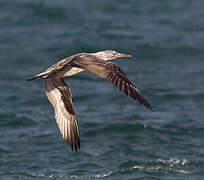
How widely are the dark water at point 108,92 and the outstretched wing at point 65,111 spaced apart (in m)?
1.08

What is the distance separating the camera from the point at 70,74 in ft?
30.9

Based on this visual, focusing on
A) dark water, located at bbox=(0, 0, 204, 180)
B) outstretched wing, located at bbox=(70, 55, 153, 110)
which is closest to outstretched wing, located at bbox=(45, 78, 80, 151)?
dark water, located at bbox=(0, 0, 204, 180)

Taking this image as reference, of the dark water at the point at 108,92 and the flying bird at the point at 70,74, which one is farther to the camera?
the dark water at the point at 108,92

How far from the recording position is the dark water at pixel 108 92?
11.4m

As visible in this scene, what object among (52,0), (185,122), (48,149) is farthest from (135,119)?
(52,0)

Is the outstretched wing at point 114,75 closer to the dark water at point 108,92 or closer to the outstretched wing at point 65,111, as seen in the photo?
the outstretched wing at point 65,111

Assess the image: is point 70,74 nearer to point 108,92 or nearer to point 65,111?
point 65,111

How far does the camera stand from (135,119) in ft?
44.9

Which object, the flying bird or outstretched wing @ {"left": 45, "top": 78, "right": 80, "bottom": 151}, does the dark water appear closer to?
outstretched wing @ {"left": 45, "top": 78, "right": 80, "bottom": 151}

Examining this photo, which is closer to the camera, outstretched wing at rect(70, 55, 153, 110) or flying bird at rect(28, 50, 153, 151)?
outstretched wing at rect(70, 55, 153, 110)

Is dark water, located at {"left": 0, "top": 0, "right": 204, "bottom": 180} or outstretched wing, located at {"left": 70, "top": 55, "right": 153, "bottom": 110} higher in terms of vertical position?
outstretched wing, located at {"left": 70, "top": 55, "right": 153, "bottom": 110}

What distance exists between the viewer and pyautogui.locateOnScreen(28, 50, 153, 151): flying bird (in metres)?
8.48

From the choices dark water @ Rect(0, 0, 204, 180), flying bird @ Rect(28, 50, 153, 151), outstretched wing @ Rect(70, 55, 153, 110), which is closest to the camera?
outstretched wing @ Rect(70, 55, 153, 110)

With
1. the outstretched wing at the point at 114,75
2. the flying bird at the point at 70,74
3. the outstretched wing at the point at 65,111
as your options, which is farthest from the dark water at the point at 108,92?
the outstretched wing at the point at 114,75
